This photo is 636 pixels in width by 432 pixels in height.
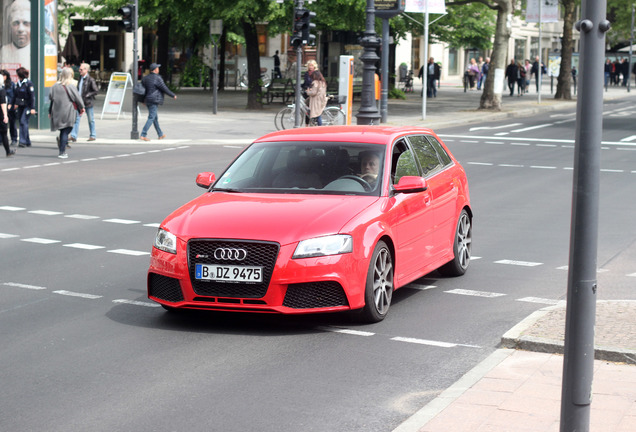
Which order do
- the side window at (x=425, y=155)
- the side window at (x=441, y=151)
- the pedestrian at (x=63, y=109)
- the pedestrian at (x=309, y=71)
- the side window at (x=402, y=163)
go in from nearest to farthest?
the side window at (x=402, y=163), the side window at (x=425, y=155), the side window at (x=441, y=151), the pedestrian at (x=63, y=109), the pedestrian at (x=309, y=71)

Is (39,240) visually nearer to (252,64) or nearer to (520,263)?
(520,263)

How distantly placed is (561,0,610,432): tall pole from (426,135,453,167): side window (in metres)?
5.49

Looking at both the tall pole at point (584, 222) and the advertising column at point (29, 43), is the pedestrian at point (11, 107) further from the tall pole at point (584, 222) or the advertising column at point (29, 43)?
the tall pole at point (584, 222)

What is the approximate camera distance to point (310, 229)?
25.2 ft

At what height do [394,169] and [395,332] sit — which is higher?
[394,169]

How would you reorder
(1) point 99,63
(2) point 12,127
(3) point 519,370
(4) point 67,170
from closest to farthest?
(3) point 519,370, (4) point 67,170, (2) point 12,127, (1) point 99,63

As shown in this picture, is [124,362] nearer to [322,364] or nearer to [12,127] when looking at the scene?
[322,364]

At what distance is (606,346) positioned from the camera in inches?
267

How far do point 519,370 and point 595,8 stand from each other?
2.71 metres

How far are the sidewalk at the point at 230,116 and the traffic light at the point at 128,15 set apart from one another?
2.71 meters

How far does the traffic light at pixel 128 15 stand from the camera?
87.2 ft

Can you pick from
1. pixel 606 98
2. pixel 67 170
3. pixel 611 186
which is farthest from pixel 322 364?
pixel 606 98

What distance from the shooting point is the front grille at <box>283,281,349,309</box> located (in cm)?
764

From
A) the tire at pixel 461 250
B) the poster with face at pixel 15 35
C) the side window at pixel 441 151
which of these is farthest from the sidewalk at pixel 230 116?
the tire at pixel 461 250
